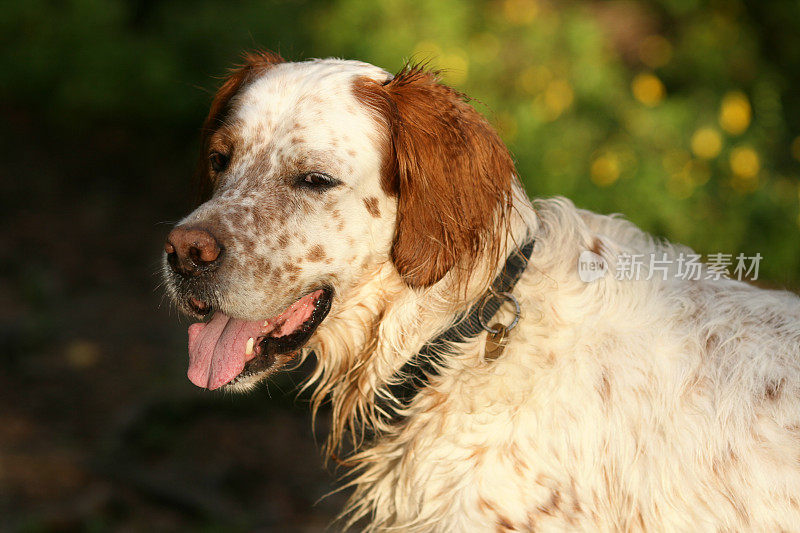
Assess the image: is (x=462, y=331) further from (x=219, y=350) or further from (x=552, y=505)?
(x=219, y=350)

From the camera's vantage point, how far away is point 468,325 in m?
2.19

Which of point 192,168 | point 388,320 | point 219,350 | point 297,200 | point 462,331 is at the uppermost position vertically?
point 297,200

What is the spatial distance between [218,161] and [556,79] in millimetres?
4104

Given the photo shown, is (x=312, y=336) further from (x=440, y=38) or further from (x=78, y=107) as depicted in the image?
(x=78, y=107)

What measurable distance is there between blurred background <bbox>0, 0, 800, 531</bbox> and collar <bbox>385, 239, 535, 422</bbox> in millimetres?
569

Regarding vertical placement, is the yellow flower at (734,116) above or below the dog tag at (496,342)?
above

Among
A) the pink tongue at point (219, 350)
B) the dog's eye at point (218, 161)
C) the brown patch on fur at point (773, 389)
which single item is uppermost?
the brown patch on fur at point (773, 389)

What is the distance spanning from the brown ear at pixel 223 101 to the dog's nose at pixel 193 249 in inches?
19.6

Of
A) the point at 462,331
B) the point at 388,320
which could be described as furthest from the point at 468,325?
the point at 388,320

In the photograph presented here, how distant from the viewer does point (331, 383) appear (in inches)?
97.3

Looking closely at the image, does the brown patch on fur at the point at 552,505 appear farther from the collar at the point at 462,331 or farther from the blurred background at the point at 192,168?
the blurred background at the point at 192,168

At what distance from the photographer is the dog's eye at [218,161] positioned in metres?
2.41

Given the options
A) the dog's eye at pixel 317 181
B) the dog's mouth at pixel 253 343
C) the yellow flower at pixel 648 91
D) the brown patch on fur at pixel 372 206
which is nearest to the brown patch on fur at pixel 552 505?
the dog's mouth at pixel 253 343

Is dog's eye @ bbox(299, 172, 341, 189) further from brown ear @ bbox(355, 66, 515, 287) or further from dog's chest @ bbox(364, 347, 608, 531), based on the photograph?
dog's chest @ bbox(364, 347, 608, 531)
